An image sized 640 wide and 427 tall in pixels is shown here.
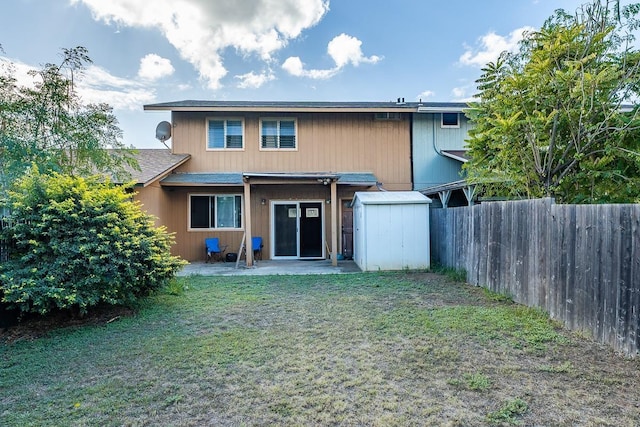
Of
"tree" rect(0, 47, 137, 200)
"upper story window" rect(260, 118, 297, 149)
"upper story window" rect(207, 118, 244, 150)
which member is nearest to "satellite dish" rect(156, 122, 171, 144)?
"upper story window" rect(207, 118, 244, 150)

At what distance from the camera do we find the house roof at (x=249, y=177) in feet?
31.5

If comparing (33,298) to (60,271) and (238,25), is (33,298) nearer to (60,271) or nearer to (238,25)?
(60,271)

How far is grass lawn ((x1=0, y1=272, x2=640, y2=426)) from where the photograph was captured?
2492 millimetres

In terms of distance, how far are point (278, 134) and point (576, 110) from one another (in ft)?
28.2

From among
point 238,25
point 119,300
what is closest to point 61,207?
point 119,300

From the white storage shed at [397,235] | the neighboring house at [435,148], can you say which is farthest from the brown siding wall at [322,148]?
the white storage shed at [397,235]

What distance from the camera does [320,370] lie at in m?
3.19

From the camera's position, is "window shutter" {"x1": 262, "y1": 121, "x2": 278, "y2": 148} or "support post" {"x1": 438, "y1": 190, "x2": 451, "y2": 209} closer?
"support post" {"x1": 438, "y1": 190, "x2": 451, "y2": 209}

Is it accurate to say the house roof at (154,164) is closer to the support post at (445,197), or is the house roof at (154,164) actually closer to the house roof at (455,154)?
the support post at (445,197)

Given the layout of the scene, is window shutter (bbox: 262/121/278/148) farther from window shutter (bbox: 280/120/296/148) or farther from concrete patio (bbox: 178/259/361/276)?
concrete patio (bbox: 178/259/361/276)

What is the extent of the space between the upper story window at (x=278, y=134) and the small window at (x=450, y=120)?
522 centimetres

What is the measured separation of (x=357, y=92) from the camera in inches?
601

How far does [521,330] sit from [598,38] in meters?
4.13

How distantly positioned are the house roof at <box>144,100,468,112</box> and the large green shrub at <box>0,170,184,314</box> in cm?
668
